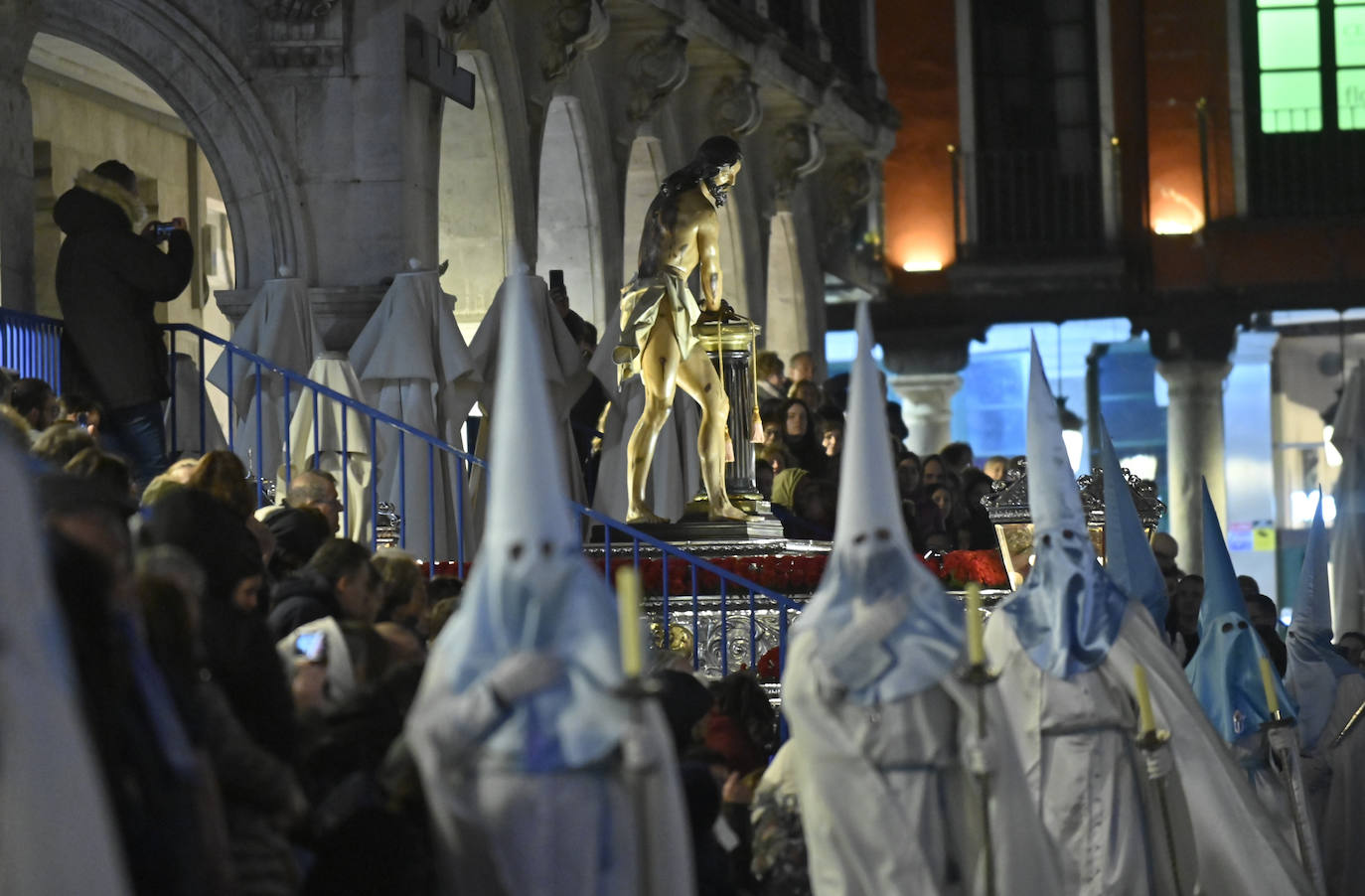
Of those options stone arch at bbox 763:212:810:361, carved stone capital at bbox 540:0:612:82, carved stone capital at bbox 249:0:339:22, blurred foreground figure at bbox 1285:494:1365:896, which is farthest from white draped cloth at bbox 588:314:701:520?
stone arch at bbox 763:212:810:361

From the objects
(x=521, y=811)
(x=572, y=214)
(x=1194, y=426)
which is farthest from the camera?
(x=1194, y=426)

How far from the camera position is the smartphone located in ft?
22.3

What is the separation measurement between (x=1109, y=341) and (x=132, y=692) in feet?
87.1

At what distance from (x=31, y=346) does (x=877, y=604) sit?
16.6 ft

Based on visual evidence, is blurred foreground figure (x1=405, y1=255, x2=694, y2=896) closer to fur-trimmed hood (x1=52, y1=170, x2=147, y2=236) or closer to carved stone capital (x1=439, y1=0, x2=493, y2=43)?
fur-trimmed hood (x1=52, y1=170, x2=147, y2=236)

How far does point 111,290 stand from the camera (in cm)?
1127

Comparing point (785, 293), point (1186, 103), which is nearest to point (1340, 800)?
point (785, 293)

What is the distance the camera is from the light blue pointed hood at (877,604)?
7480mm

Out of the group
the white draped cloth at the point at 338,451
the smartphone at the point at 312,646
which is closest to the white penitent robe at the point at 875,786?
the smartphone at the point at 312,646

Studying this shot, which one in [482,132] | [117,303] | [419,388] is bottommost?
[419,388]

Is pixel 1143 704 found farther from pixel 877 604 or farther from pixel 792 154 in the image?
pixel 792 154

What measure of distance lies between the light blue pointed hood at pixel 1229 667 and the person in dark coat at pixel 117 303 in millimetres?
4434

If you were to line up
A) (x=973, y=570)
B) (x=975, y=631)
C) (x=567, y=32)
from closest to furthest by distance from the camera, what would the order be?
(x=975, y=631) → (x=973, y=570) → (x=567, y=32)

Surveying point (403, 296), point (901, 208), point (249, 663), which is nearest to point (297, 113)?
point (403, 296)
